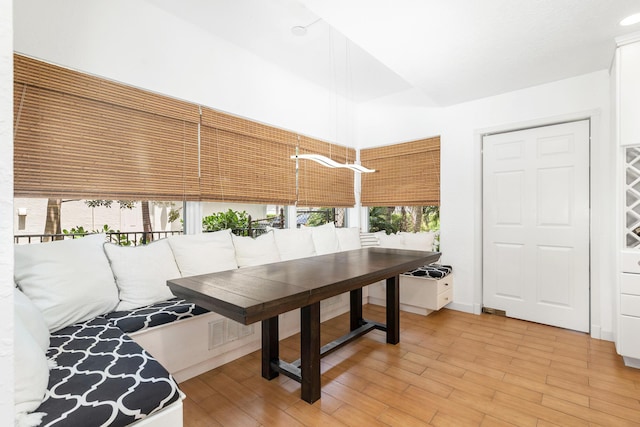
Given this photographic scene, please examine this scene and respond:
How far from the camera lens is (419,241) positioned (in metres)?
3.90

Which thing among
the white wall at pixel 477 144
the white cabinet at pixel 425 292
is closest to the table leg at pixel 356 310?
the white cabinet at pixel 425 292

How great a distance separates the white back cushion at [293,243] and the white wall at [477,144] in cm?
171

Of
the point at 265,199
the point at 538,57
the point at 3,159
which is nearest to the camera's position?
the point at 3,159

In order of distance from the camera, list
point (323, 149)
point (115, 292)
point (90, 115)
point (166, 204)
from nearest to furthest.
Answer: point (115, 292), point (90, 115), point (166, 204), point (323, 149)

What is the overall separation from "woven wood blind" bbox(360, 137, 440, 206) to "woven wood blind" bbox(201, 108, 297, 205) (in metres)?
1.33

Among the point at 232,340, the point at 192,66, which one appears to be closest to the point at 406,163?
the point at 192,66

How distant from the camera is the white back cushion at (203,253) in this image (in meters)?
2.46

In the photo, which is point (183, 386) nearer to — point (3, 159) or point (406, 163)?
point (3, 159)

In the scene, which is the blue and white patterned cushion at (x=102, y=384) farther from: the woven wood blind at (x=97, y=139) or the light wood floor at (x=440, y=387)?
the woven wood blind at (x=97, y=139)

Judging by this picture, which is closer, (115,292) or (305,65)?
(115,292)

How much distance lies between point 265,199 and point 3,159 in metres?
2.77

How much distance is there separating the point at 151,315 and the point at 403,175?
3348 millimetres

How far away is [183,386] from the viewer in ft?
6.77

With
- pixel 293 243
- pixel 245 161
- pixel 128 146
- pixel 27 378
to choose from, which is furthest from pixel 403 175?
pixel 27 378
